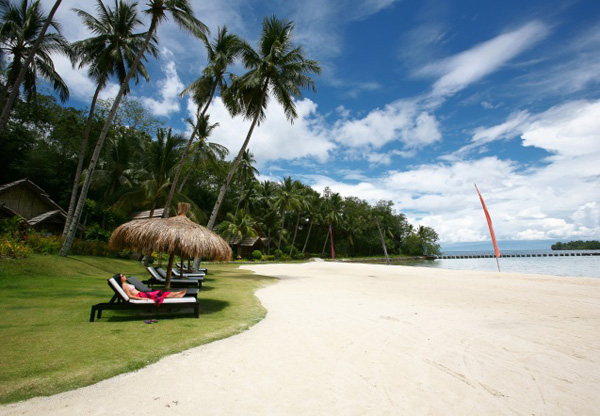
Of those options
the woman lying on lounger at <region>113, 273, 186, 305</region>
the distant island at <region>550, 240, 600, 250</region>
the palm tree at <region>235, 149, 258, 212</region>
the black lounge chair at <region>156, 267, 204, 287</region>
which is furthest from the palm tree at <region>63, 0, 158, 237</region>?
the distant island at <region>550, 240, 600, 250</region>

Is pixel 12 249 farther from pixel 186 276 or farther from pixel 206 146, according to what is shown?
pixel 206 146

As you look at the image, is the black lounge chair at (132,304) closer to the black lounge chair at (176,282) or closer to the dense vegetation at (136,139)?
the black lounge chair at (176,282)

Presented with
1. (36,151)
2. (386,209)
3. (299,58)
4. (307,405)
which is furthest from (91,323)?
(386,209)

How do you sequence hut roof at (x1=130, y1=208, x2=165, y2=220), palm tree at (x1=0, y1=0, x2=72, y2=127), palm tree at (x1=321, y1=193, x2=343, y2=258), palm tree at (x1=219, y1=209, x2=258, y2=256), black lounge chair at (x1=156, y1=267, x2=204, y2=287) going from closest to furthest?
black lounge chair at (x1=156, y1=267, x2=204, y2=287) → palm tree at (x1=0, y1=0, x2=72, y2=127) → hut roof at (x1=130, y1=208, x2=165, y2=220) → palm tree at (x1=219, y1=209, x2=258, y2=256) → palm tree at (x1=321, y1=193, x2=343, y2=258)

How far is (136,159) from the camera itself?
3098 centimetres

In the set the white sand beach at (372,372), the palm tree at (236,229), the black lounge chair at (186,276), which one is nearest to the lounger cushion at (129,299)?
the white sand beach at (372,372)

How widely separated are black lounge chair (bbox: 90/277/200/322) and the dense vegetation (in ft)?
28.3

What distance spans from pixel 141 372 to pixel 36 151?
3017 centimetres

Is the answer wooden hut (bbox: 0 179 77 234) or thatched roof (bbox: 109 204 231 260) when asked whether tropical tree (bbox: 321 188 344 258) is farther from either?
thatched roof (bbox: 109 204 231 260)

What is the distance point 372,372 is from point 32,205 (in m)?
25.1

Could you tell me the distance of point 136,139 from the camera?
2902 centimetres

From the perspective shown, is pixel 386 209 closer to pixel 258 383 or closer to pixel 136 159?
pixel 136 159

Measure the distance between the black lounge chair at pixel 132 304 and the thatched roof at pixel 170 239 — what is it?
1291mm

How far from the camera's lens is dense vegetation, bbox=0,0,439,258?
14992 millimetres
